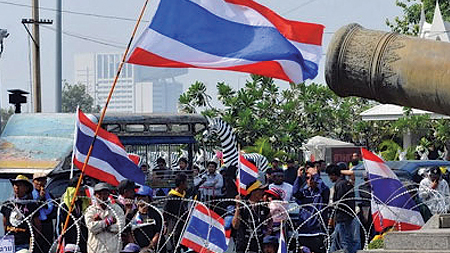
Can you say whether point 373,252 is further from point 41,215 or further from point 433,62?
point 41,215

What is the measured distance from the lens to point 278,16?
12430 millimetres

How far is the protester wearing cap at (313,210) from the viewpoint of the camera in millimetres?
14586

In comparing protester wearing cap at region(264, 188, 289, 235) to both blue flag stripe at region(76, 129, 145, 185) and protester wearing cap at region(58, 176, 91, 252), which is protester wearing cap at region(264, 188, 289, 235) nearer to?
blue flag stripe at region(76, 129, 145, 185)

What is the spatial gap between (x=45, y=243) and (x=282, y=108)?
25.2m

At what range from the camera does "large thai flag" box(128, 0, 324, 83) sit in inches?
478

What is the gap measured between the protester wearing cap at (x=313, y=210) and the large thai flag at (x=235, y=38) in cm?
236

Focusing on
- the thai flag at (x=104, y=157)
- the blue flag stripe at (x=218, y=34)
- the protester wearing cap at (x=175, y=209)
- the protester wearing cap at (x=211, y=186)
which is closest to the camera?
the blue flag stripe at (x=218, y=34)

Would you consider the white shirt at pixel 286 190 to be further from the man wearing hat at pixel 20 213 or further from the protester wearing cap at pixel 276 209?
the man wearing hat at pixel 20 213

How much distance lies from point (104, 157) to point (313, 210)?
342 centimetres

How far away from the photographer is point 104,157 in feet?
41.6

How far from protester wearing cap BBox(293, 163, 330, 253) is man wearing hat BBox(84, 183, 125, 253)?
115 inches

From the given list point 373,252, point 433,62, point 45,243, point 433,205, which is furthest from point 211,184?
point 433,62

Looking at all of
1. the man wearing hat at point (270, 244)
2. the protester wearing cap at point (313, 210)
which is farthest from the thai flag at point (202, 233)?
the protester wearing cap at point (313, 210)

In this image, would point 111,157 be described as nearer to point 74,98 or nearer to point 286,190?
point 286,190
